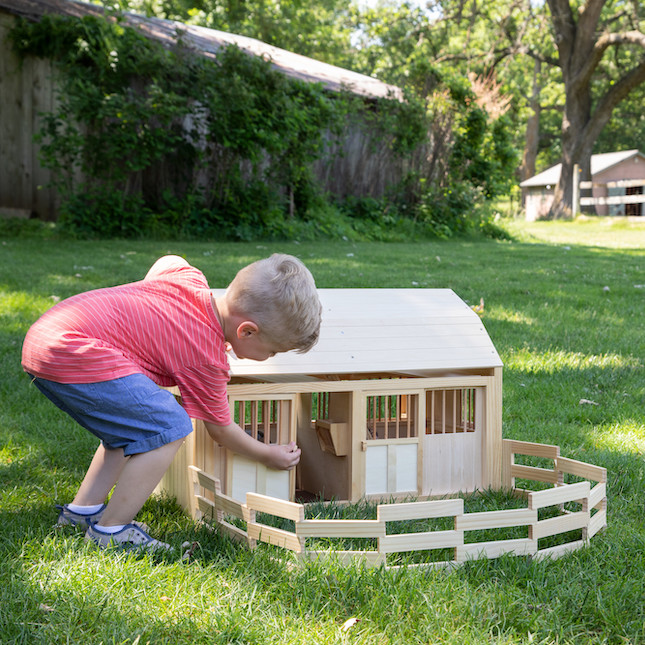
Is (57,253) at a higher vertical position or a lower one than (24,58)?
lower

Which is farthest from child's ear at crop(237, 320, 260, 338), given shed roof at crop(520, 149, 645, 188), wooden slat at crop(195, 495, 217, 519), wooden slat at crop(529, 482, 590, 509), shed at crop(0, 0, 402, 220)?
shed roof at crop(520, 149, 645, 188)

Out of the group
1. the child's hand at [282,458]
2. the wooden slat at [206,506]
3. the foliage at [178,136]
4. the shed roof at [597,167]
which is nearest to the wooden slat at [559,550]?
the child's hand at [282,458]

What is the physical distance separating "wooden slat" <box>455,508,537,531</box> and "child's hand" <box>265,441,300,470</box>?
0.59 meters

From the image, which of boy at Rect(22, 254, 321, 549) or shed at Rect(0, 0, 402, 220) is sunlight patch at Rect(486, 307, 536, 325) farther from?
shed at Rect(0, 0, 402, 220)

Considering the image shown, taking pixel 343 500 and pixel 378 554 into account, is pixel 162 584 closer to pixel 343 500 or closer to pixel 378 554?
pixel 378 554

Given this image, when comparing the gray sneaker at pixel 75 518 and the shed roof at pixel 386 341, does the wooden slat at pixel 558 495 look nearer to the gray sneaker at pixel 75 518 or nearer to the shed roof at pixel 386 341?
the shed roof at pixel 386 341

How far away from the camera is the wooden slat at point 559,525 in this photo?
2080 millimetres

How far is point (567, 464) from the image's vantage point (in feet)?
8.14

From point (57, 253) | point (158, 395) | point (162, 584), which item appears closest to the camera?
point (162, 584)

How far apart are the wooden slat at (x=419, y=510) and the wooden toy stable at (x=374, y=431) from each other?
0.33m

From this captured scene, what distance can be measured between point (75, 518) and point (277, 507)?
67cm

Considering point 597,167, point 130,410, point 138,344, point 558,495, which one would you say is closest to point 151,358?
point 138,344

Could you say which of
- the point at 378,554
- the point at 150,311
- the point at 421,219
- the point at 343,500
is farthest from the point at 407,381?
the point at 421,219

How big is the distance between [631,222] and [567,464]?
17.9 metres
